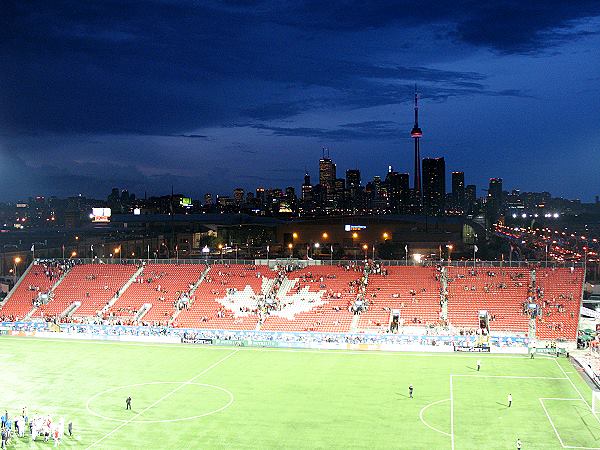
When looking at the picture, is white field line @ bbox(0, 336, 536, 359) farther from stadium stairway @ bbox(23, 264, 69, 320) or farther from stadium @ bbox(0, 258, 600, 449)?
stadium stairway @ bbox(23, 264, 69, 320)

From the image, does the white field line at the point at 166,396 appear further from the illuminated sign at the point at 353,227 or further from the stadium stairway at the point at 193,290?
the illuminated sign at the point at 353,227

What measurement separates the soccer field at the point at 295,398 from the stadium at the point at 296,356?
0.18 m

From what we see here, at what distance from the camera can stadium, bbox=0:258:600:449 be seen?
125ft

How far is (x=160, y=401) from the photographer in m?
44.8

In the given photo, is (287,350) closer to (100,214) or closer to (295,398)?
(295,398)

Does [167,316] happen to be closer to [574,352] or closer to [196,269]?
[196,269]

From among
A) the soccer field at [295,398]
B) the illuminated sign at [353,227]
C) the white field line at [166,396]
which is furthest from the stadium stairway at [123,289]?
the illuminated sign at [353,227]

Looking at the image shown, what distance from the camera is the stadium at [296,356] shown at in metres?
38.2

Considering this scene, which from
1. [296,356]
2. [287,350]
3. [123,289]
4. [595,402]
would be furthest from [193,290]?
[595,402]

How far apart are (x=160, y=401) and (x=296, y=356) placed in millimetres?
18198

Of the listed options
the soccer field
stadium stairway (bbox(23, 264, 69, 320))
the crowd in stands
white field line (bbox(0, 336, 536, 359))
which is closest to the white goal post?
the soccer field

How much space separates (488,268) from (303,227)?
236 ft

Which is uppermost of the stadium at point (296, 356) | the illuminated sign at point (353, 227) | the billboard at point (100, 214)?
the billboard at point (100, 214)

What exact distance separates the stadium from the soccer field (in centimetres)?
18
